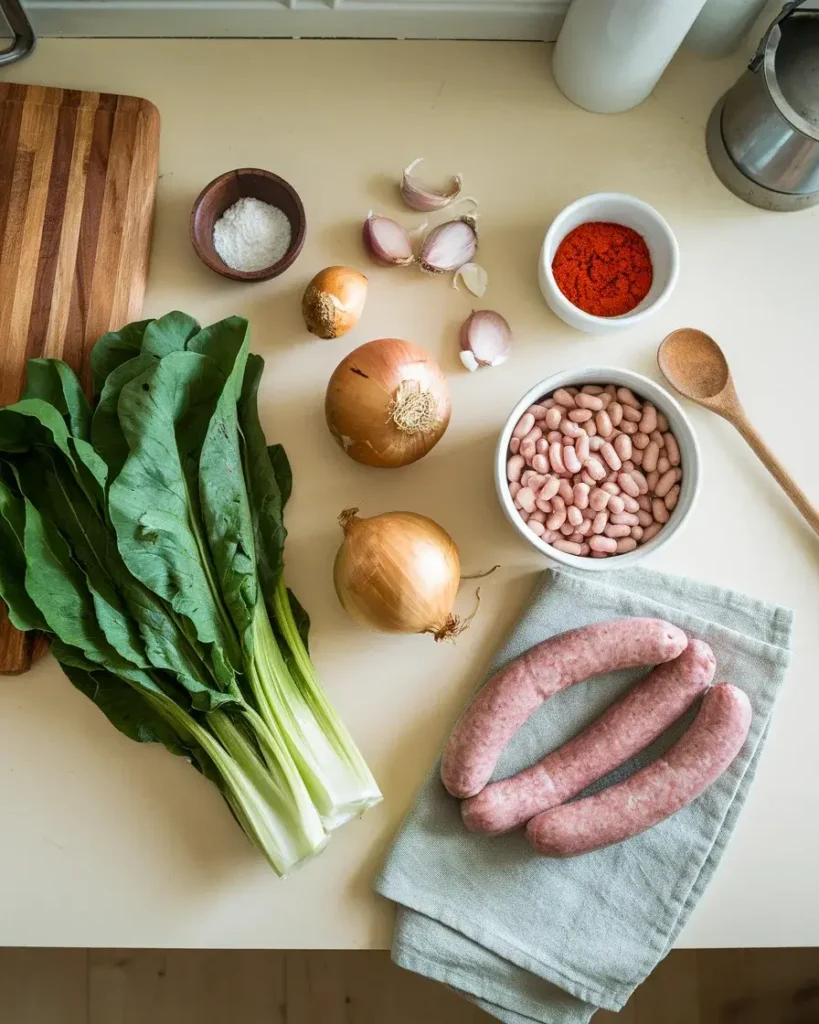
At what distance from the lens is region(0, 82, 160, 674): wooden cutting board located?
3.20 feet

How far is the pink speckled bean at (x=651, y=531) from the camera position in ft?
3.10

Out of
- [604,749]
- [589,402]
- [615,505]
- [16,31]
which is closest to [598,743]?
[604,749]

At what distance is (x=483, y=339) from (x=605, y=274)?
6.2 inches

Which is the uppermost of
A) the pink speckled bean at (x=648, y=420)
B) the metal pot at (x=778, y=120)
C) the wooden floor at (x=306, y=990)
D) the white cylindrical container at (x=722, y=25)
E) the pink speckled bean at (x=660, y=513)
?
the white cylindrical container at (x=722, y=25)

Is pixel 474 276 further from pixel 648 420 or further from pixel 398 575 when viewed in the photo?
pixel 398 575

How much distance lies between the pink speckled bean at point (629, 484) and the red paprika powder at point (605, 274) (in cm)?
19

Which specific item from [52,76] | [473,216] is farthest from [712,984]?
[52,76]

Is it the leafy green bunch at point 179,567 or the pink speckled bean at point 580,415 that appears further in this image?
the pink speckled bean at point 580,415

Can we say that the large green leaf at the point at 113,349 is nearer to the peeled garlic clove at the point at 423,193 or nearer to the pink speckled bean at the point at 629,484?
the peeled garlic clove at the point at 423,193

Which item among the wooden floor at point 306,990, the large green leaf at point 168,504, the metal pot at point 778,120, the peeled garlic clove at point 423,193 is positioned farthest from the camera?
the wooden floor at point 306,990

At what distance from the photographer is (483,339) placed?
1008 millimetres

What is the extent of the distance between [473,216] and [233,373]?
38cm

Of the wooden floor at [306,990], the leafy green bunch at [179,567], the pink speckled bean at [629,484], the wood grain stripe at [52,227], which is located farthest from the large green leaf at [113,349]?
the wooden floor at [306,990]

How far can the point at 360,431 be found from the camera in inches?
36.6
